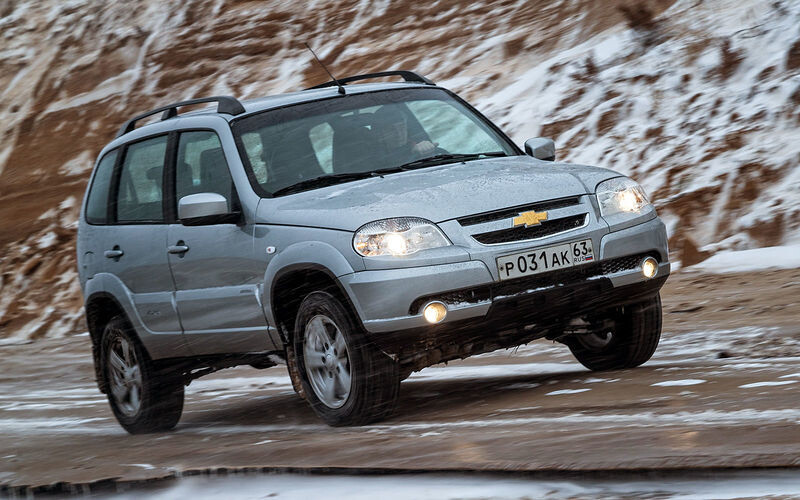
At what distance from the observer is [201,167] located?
7.28 meters

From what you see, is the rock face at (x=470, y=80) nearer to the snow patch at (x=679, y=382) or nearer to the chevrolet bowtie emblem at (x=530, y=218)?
the snow patch at (x=679, y=382)

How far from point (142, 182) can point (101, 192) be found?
64 centimetres

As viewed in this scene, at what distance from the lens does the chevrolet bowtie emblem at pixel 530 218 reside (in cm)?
614

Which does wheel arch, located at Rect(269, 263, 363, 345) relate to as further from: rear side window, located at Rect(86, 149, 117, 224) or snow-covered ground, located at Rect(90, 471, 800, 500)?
rear side window, located at Rect(86, 149, 117, 224)

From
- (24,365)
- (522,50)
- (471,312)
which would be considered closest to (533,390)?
(471,312)

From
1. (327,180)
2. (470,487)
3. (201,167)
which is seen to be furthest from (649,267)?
(201,167)

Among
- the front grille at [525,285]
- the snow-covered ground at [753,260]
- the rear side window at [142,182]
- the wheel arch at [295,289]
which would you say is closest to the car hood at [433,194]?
the wheel arch at [295,289]

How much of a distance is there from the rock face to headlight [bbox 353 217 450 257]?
5513mm

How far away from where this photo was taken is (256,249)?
6.60 meters

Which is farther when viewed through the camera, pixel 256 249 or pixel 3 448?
pixel 3 448

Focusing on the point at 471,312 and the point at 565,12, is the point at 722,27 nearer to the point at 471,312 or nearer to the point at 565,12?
the point at 565,12

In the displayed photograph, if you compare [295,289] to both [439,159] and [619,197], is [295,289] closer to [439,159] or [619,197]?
[439,159]

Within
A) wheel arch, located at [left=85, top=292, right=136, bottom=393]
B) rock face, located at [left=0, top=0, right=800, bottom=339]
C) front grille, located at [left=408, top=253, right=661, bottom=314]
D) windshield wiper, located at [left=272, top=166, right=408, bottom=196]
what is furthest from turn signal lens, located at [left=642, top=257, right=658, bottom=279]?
rock face, located at [left=0, top=0, right=800, bottom=339]

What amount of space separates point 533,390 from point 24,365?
7.79 metres
